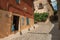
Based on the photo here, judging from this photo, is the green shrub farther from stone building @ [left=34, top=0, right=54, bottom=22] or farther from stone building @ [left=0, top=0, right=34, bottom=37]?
stone building @ [left=0, top=0, right=34, bottom=37]

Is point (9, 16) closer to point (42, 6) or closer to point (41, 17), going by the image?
point (41, 17)

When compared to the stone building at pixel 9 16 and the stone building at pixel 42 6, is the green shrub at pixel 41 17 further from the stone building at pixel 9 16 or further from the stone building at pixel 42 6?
the stone building at pixel 9 16

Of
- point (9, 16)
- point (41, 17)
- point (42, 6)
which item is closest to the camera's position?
point (9, 16)

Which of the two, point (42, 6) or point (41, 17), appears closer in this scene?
point (41, 17)

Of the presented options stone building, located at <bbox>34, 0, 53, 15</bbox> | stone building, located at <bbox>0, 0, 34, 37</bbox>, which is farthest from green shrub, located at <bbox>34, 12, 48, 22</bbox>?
stone building, located at <bbox>0, 0, 34, 37</bbox>

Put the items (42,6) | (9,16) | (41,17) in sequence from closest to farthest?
(9,16) < (41,17) < (42,6)

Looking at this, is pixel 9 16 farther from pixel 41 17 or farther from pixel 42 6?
pixel 42 6

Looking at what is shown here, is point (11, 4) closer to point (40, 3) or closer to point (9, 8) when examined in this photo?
point (9, 8)

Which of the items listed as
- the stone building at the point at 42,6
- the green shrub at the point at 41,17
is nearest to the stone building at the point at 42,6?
the stone building at the point at 42,6

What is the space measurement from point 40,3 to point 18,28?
22248 mm

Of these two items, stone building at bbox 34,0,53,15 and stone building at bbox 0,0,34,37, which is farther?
stone building at bbox 34,0,53,15

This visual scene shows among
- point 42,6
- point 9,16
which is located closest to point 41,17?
point 42,6

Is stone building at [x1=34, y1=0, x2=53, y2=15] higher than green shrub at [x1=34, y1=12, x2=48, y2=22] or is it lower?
higher

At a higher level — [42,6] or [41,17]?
[42,6]
